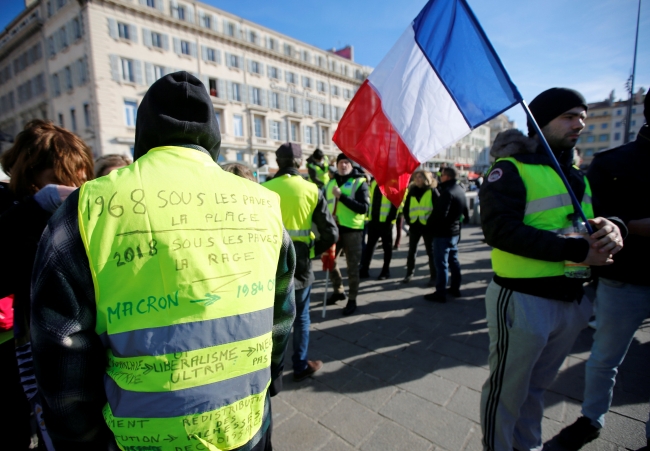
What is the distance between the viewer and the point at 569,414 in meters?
2.28

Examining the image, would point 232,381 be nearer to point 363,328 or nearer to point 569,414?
point 569,414

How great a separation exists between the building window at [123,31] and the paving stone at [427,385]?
32530 mm

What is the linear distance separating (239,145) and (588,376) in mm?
33728

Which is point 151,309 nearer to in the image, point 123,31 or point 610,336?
point 610,336

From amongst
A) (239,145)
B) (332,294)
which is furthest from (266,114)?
(332,294)

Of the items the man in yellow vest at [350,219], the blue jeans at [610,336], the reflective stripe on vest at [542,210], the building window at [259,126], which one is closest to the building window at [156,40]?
the building window at [259,126]

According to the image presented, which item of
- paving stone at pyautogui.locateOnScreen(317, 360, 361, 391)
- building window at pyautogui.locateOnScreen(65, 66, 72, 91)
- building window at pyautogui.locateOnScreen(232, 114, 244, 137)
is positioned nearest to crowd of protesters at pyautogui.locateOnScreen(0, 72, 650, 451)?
paving stone at pyautogui.locateOnScreen(317, 360, 361, 391)

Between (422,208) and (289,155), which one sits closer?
(289,155)

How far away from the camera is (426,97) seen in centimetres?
204

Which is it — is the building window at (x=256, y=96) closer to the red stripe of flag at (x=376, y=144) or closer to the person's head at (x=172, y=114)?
the red stripe of flag at (x=376, y=144)

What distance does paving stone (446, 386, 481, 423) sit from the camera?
2289 mm

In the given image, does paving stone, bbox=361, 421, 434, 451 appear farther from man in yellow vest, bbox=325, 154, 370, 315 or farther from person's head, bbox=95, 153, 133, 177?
person's head, bbox=95, 153, 133, 177

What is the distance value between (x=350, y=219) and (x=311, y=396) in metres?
2.43

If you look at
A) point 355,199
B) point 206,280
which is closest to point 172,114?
point 206,280
